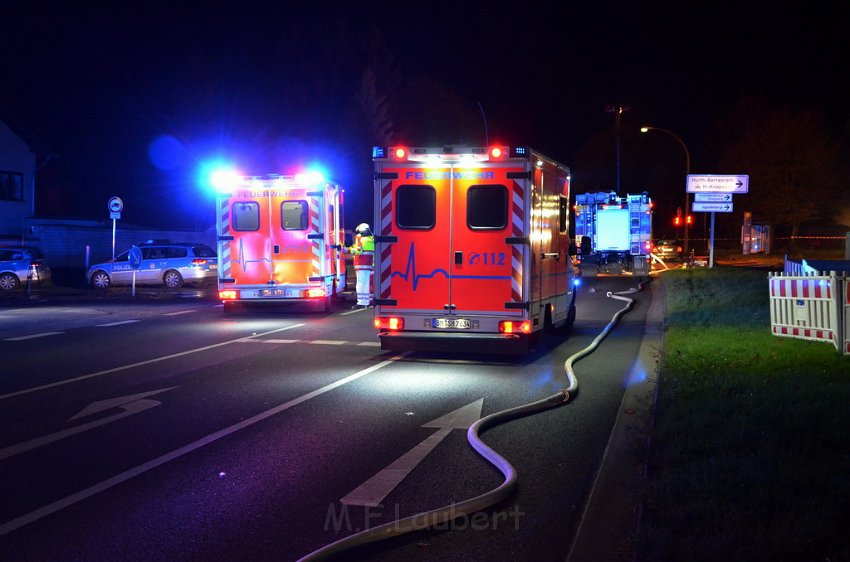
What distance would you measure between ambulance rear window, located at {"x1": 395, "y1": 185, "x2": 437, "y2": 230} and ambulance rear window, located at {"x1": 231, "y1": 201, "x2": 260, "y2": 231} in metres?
7.01

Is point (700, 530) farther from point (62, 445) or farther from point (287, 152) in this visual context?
point (287, 152)

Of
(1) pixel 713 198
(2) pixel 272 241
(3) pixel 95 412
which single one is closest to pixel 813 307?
(3) pixel 95 412

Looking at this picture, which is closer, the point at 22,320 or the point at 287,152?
the point at 22,320

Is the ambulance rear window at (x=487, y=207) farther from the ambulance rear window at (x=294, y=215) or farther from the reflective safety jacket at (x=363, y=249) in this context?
the reflective safety jacket at (x=363, y=249)

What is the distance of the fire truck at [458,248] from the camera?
35.4 ft

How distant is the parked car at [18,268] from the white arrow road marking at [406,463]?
75.3ft

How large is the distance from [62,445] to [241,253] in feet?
34.8

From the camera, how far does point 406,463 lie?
20.9 ft

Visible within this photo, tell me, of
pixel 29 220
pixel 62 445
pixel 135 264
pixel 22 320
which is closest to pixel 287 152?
pixel 29 220

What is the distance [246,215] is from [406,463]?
39.4 ft

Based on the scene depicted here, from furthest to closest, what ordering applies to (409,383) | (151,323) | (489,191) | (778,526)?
(151,323) < (489,191) < (409,383) < (778,526)

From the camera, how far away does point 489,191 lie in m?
10.9

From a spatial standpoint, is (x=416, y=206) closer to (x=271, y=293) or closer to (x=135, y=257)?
(x=271, y=293)

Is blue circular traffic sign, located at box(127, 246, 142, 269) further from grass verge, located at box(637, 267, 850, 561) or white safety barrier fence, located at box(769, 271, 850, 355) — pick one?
grass verge, located at box(637, 267, 850, 561)
